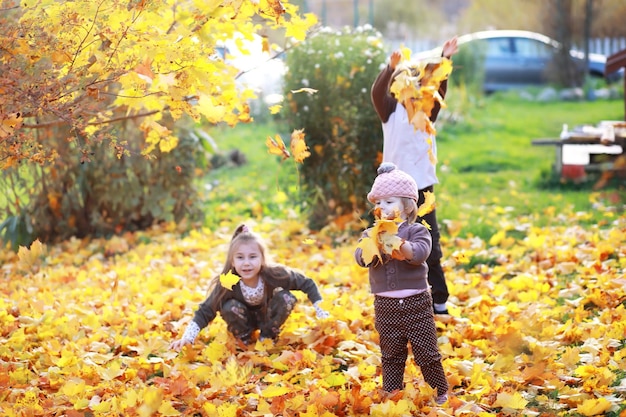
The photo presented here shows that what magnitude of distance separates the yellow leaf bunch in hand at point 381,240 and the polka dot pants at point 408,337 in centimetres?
30

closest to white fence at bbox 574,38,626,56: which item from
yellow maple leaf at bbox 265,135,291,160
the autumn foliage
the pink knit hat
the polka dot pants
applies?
the autumn foliage

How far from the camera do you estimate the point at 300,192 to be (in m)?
7.73

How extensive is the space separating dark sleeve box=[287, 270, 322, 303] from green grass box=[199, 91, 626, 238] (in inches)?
42.2

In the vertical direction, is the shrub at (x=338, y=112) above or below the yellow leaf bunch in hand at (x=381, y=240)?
above

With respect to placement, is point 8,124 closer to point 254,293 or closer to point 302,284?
point 254,293

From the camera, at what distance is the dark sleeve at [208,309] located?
439cm

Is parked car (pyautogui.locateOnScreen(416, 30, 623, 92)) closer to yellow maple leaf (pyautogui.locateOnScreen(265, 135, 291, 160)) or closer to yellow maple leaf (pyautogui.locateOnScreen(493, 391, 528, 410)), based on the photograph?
yellow maple leaf (pyautogui.locateOnScreen(265, 135, 291, 160))

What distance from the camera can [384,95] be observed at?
482cm

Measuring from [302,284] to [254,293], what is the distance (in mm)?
256

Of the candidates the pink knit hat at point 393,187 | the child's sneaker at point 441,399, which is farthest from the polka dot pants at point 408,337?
the pink knit hat at point 393,187

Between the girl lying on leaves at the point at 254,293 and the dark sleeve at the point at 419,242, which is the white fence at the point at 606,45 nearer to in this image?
the girl lying on leaves at the point at 254,293

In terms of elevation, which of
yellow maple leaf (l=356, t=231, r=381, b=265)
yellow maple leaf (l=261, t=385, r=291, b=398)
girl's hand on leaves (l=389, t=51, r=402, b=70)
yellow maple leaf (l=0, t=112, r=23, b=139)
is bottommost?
yellow maple leaf (l=261, t=385, r=291, b=398)

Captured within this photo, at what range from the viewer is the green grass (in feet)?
25.3

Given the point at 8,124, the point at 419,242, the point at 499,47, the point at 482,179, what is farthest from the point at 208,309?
the point at 499,47
